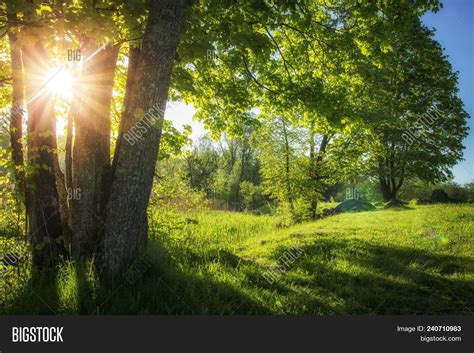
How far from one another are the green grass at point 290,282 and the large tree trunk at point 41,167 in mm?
931

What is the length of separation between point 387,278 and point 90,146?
6.33 meters

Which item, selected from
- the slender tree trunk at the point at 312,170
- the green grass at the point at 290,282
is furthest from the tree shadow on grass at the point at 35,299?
the slender tree trunk at the point at 312,170

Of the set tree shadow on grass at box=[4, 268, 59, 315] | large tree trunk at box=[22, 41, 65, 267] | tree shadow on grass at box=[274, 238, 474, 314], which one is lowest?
tree shadow on grass at box=[274, 238, 474, 314]

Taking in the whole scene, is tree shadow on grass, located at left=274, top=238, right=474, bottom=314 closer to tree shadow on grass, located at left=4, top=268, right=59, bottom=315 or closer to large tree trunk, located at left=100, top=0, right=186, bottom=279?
large tree trunk, located at left=100, top=0, right=186, bottom=279

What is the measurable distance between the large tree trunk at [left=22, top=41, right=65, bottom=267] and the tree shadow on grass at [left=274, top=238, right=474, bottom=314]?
504 centimetres

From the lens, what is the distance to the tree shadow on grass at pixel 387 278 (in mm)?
5227

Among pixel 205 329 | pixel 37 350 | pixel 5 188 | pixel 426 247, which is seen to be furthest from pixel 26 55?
pixel 426 247

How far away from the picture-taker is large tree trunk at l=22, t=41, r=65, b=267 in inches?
245

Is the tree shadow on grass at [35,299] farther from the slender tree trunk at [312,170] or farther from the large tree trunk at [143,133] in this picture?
the slender tree trunk at [312,170]

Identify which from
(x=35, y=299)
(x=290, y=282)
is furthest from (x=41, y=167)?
(x=290, y=282)

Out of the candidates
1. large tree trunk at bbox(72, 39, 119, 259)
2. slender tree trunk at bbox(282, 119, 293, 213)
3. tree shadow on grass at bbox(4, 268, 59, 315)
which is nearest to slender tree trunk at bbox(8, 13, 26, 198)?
large tree trunk at bbox(72, 39, 119, 259)

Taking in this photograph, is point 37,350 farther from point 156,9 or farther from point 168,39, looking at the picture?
point 156,9

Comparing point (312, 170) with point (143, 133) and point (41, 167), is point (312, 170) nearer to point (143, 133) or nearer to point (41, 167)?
point (41, 167)

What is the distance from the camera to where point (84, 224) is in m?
5.85
